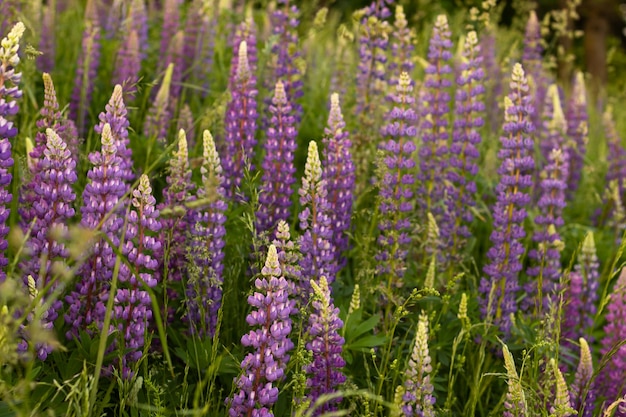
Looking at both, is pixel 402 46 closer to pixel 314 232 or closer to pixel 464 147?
pixel 464 147

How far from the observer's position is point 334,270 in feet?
9.31

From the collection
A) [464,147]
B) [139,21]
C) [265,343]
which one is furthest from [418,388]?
[139,21]

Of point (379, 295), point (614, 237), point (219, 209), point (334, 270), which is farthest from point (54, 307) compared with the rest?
point (614, 237)

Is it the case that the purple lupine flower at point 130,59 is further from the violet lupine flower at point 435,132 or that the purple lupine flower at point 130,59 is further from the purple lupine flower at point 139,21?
the violet lupine flower at point 435,132

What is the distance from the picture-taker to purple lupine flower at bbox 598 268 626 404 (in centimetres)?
290

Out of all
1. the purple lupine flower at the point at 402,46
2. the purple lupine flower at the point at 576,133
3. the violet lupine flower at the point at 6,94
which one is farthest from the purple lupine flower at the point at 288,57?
the purple lupine flower at the point at 576,133

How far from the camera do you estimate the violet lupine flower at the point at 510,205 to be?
322 cm

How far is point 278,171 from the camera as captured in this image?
310cm

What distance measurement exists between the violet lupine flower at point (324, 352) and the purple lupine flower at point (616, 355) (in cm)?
113

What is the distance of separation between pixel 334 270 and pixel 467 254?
0.96 m

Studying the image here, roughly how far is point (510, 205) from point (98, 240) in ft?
6.05

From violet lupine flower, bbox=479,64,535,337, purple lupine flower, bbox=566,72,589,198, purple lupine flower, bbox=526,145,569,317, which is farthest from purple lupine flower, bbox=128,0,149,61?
purple lupine flower, bbox=566,72,589,198

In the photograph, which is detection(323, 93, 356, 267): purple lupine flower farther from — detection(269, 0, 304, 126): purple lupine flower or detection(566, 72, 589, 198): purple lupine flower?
detection(566, 72, 589, 198): purple lupine flower

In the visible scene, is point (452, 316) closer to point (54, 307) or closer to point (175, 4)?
point (54, 307)
